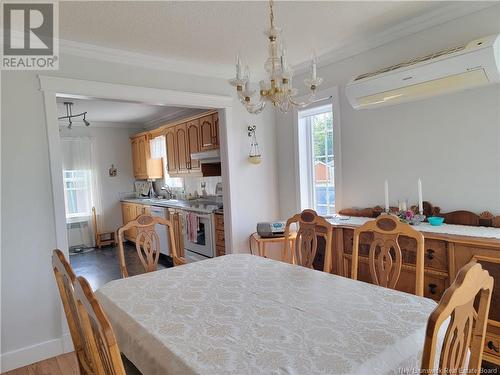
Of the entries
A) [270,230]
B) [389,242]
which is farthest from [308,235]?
[270,230]

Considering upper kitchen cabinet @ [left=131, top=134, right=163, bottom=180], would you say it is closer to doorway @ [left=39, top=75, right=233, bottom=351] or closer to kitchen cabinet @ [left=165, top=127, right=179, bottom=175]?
kitchen cabinet @ [left=165, top=127, right=179, bottom=175]

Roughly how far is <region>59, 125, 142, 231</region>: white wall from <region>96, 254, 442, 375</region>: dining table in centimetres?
497

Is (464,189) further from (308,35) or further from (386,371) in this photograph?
(386,371)

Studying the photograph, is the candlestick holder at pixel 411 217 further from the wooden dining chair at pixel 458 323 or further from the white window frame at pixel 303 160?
the wooden dining chair at pixel 458 323

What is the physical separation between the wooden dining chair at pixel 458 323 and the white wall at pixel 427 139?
161 cm

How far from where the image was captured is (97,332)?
961mm

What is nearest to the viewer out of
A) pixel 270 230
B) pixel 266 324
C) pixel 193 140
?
pixel 266 324

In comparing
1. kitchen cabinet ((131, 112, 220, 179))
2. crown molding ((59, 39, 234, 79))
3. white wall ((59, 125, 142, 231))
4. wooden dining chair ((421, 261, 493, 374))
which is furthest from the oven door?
wooden dining chair ((421, 261, 493, 374))

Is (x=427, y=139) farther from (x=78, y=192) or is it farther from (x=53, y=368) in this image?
(x=78, y=192)

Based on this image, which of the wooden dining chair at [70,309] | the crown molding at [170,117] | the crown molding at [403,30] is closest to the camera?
the wooden dining chair at [70,309]

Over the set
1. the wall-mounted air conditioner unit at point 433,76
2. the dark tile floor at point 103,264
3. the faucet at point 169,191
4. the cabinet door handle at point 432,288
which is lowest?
the dark tile floor at point 103,264

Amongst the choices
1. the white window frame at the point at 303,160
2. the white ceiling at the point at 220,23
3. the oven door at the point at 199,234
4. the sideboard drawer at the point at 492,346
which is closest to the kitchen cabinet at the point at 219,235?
the oven door at the point at 199,234

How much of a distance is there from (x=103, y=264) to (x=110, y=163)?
87.6 inches

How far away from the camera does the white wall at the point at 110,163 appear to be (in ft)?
20.6
